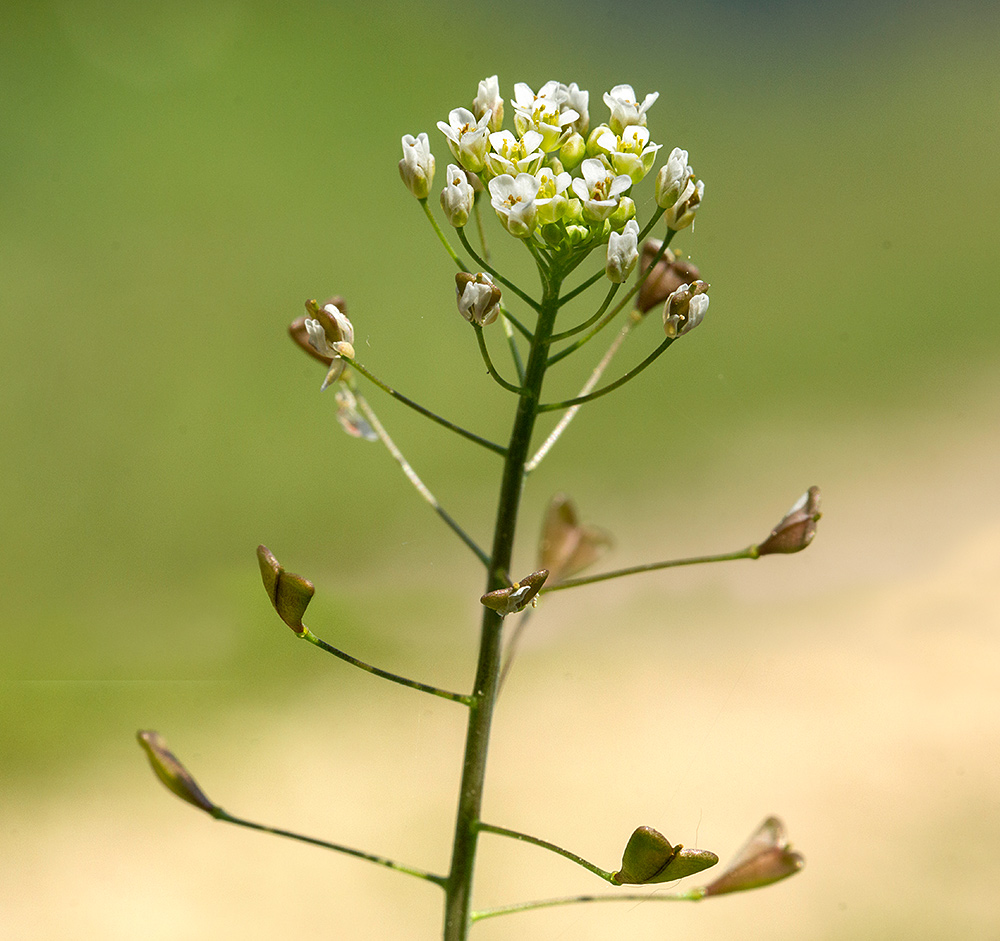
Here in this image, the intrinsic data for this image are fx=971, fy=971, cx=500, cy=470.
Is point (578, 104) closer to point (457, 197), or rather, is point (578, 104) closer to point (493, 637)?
point (457, 197)

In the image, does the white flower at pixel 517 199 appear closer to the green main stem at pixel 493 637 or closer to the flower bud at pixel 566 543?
the green main stem at pixel 493 637

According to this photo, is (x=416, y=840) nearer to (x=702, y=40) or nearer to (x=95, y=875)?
(x=95, y=875)

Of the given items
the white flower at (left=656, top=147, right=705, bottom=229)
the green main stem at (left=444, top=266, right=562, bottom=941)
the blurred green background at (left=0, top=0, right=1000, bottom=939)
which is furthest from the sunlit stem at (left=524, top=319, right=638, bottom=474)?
the blurred green background at (left=0, top=0, right=1000, bottom=939)

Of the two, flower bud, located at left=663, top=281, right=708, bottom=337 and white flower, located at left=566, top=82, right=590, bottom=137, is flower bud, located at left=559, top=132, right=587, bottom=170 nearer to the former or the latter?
white flower, located at left=566, top=82, right=590, bottom=137

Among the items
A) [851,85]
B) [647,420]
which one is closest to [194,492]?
[647,420]

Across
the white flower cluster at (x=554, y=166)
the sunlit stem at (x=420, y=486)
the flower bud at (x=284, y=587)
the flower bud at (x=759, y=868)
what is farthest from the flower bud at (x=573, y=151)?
the flower bud at (x=759, y=868)
